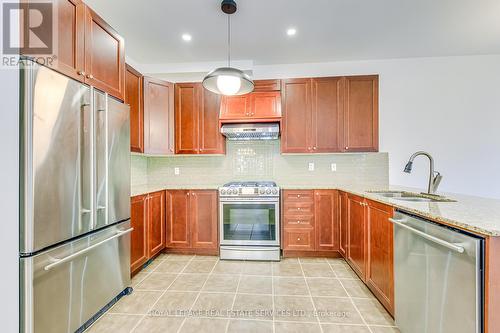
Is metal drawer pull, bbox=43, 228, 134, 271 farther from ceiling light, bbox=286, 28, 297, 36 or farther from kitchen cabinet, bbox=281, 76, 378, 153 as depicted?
ceiling light, bbox=286, 28, 297, 36

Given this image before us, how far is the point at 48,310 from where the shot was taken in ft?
4.66

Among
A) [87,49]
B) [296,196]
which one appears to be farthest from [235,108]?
[87,49]

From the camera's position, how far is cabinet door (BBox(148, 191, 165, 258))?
2.88 metres

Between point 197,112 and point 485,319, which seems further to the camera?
point 197,112

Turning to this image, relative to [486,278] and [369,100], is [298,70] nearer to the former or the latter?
[369,100]

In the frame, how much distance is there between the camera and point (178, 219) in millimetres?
3250

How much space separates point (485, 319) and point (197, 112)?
3372 millimetres

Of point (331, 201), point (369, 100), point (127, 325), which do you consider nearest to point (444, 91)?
point (369, 100)

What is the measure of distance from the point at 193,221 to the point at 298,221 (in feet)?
4.74

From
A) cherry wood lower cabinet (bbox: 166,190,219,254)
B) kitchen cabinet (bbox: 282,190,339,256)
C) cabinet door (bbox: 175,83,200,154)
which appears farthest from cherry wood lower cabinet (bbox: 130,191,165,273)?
kitchen cabinet (bbox: 282,190,339,256)

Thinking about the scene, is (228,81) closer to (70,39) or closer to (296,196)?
(70,39)

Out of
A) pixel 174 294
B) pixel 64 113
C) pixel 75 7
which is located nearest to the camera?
pixel 64 113

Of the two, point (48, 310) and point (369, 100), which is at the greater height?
point (369, 100)

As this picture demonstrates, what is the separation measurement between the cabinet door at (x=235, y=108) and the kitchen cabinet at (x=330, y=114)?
536 millimetres
